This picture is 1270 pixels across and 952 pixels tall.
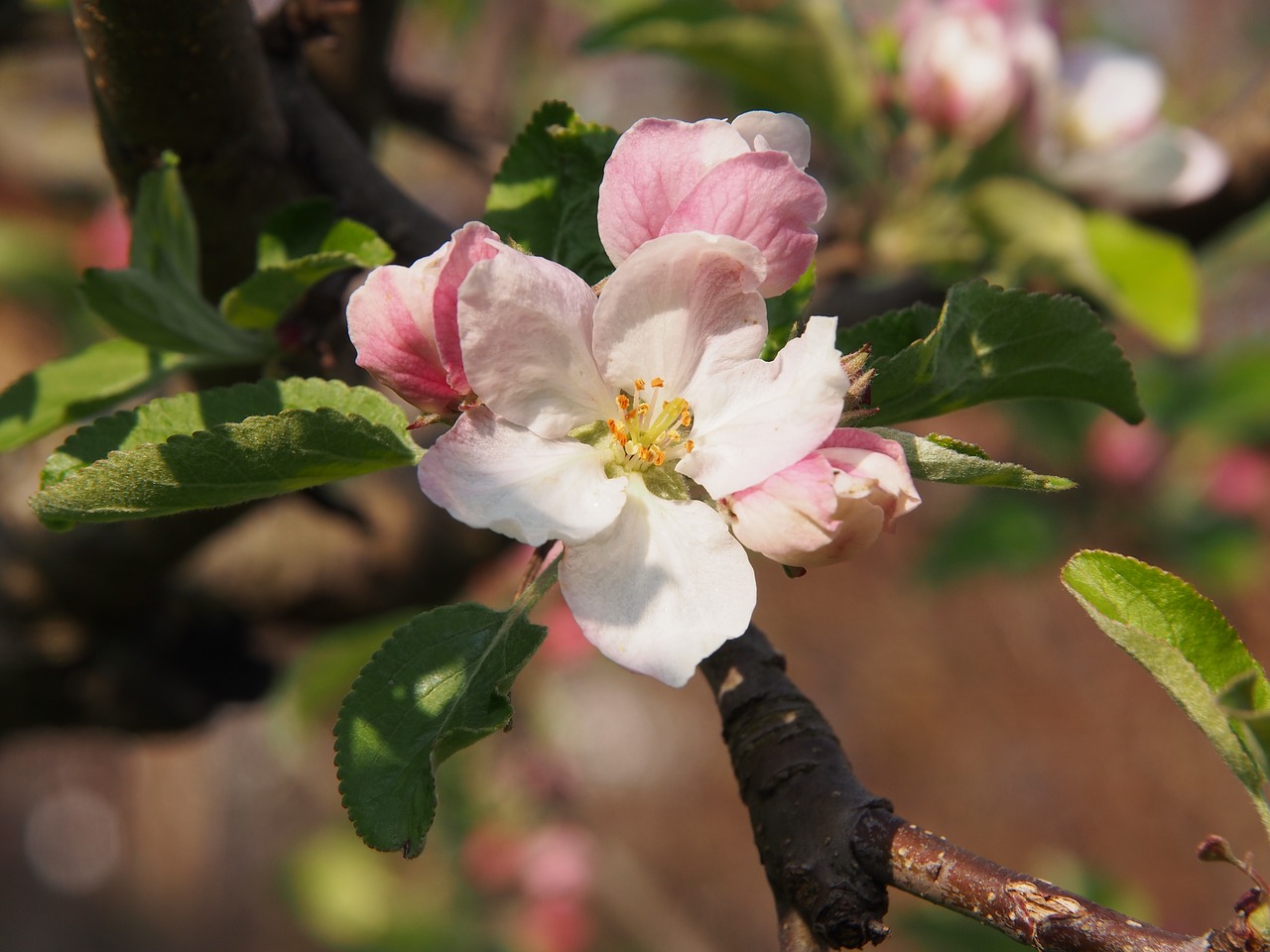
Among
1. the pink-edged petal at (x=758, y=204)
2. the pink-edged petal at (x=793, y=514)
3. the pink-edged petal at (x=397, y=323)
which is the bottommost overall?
the pink-edged petal at (x=793, y=514)

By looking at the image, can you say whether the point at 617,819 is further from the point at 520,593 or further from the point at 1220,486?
the point at 520,593

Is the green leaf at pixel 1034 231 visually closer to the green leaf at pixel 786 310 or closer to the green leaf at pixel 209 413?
the green leaf at pixel 786 310

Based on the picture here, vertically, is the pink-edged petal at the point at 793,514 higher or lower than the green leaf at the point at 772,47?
higher

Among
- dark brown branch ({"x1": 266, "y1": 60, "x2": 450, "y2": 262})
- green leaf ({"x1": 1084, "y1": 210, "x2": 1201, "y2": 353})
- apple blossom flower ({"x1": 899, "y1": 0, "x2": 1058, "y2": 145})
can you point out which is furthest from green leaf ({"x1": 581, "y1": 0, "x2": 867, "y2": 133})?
dark brown branch ({"x1": 266, "y1": 60, "x2": 450, "y2": 262})

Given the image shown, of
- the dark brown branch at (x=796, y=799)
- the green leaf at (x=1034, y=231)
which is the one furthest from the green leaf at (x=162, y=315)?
the green leaf at (x=1034, y=231)

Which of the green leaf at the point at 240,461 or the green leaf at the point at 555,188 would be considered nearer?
the green leaf at the point at 240,461

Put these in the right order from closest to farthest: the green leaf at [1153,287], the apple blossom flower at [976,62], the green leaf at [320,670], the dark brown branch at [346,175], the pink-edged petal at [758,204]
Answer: the pink-edged petal at [758,204] → the dark brown branch at [346,175] → the green leaf at [1153,287] → the apple blossom flower at [976,62] → the green leaf at [320,670]

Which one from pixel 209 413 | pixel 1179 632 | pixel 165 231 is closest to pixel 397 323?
pixel 209 413
